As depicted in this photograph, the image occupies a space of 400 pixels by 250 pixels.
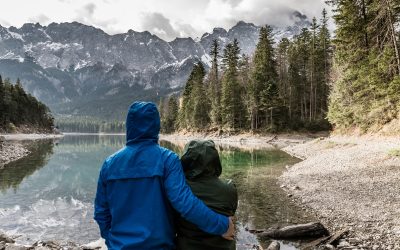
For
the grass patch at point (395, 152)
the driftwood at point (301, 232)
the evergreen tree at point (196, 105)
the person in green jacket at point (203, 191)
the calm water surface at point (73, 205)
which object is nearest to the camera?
the person in green jacket at point (203, 191)

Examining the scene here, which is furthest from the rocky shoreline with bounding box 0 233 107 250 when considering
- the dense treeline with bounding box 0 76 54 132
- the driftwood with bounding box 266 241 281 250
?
the dense treeline with bounding box 0 76 54 132

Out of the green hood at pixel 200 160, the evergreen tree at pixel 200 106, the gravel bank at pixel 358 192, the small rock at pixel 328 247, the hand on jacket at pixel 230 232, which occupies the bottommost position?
the small rock at pixel 328 247

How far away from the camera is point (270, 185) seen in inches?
808

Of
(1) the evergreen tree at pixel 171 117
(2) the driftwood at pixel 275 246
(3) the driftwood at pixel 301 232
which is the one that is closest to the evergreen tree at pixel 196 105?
(1) the evergreen tree at pixel 171 117

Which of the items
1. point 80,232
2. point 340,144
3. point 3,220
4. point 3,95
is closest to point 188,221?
point 80,232

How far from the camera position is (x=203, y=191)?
363cm

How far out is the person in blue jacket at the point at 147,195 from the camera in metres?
3.36

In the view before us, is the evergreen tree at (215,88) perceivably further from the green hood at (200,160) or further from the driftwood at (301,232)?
the green hood at (200,160)

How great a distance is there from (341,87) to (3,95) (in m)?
88.1

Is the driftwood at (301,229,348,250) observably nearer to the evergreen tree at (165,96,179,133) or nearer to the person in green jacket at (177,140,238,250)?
the person in green jacket at (177,140,238,250)

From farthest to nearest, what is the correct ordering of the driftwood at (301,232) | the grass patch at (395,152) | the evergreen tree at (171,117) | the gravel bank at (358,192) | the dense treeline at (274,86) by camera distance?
the evergreen tree at (171,117) < the dense treeline at (274,86) < the grass patch at (395,152) < the driftwood at (301,232) < the gravel bank at (358,192)

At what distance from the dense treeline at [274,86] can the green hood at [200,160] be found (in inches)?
2393

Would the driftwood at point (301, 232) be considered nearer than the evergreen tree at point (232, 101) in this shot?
Yes

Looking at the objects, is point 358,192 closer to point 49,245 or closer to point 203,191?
point 49,245
